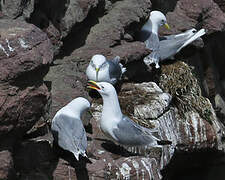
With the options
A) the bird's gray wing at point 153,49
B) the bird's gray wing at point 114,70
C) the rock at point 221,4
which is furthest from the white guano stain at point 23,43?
the rock at point 221,4

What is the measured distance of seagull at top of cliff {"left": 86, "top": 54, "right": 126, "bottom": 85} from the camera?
5781mm

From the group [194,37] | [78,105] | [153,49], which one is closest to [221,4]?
[194,37]

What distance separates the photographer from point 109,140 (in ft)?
17.1

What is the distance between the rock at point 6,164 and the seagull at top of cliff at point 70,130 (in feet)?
1.76

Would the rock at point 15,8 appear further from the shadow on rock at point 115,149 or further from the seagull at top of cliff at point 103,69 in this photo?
the shadow on rock at point 115,149

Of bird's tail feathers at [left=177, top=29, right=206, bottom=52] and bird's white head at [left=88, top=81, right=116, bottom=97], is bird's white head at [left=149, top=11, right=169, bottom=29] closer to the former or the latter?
bird's tail feathers at [left=177, top=29, right=206, bottom=52]

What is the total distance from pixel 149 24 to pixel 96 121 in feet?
6.59

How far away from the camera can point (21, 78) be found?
3.91 meters

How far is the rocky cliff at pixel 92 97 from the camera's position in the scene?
3.96 meters

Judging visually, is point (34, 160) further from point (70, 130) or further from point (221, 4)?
point (221, 4)

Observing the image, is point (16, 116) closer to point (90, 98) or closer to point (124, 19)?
point (90, 98)

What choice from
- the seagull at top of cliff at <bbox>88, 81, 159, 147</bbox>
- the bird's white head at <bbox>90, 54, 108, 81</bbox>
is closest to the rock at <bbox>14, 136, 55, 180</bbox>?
the seagull at top of cliff at <bbox>88, 81, 159, 147</bbox>

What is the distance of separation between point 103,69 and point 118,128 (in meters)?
1.07

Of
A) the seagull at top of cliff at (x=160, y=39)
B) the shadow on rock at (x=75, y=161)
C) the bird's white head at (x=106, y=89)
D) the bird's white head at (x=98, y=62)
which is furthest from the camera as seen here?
the seagull at top of cliff at (x=160, y=39)
